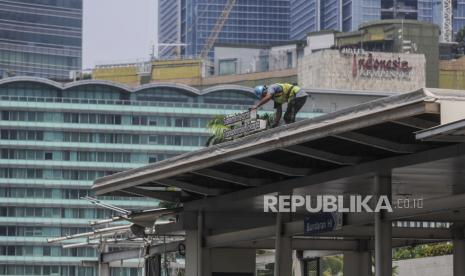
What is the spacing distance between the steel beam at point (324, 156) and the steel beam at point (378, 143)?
6.65 feet

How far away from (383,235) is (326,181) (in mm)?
2554

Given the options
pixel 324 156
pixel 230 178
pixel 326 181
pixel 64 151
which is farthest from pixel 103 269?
pixel 64 151

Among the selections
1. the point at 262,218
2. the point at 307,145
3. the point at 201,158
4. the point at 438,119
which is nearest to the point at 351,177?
the point at 307,145

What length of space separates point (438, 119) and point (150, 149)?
460 feet

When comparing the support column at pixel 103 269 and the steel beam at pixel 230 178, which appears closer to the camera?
the steel beam at pixel 230 178

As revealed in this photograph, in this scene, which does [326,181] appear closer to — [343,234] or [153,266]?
[343,234]

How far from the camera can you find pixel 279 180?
32281mm

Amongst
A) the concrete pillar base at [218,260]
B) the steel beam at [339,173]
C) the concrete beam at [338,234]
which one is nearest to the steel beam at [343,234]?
the concrete beam at [338,234]

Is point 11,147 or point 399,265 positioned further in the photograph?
point 11,147

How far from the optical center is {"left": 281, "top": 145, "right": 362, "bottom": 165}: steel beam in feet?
89.3

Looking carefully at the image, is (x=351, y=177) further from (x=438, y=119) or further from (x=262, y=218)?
(x=262, y=218)

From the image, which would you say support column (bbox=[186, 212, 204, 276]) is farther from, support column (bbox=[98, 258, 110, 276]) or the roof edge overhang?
support column (bbox=[98, 258, 110, 276])

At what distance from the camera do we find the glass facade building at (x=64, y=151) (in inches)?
6186

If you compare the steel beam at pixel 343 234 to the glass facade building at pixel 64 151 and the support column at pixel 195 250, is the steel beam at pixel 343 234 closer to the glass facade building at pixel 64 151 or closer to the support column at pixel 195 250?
the support column at pixel 195 250
